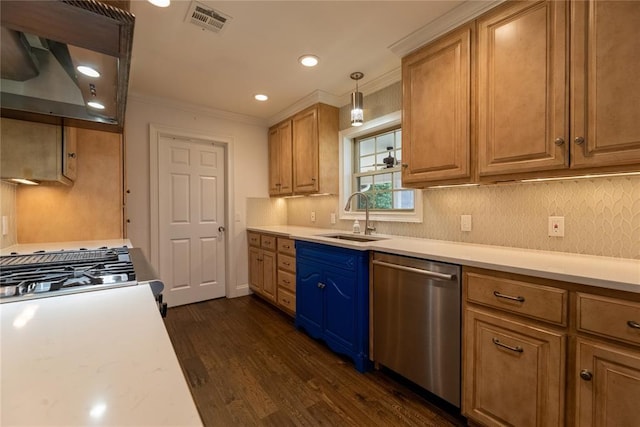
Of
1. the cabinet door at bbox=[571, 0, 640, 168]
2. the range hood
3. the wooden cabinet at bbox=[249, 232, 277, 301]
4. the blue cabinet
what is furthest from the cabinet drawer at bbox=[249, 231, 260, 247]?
the cabinet door at bbox=[571, 0, 640, 168]

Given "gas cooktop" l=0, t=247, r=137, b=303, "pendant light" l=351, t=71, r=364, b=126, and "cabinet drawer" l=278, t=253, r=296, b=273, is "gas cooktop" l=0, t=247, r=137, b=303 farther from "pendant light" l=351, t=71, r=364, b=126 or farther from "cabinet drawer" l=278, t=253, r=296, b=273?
"pendant light" l=351, t=71, r=364, b=126

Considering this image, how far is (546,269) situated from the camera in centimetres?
128

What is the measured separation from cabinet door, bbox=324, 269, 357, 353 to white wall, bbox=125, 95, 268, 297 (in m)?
1.80

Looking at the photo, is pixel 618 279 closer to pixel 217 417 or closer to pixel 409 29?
pixel 409 29

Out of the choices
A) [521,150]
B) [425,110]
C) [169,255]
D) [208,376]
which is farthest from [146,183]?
[521,150]

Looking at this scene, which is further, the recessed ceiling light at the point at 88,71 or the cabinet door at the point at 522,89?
the cabinet door at the point at 522,89

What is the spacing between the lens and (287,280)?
9.89 ft

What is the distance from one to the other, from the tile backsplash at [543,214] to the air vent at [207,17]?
1.91 metres

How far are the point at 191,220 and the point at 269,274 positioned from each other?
1.19 m

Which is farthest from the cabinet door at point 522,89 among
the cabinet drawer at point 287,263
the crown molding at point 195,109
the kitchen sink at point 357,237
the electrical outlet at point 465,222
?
the crown molding at point 195,109

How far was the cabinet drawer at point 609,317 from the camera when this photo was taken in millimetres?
1067

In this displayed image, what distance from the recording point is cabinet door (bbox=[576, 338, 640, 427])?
3.53ft

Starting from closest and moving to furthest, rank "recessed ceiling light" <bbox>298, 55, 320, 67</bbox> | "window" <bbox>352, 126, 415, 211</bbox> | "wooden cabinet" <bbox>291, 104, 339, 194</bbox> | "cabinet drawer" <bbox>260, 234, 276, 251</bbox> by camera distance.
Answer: "recessed ceiling light" <bbox>298, 55, 320, 67</bbox> < "window" <bbox>352, 126, 415, 211</bbox> < "wooden cabinet" <bbox>291, 104, 339, 194</bbox> < "cabinet drawer" <bbox>260, 234, 276, 251</bbox>

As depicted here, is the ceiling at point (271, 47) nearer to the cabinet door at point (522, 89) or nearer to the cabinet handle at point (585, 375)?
the cabinet door at point (522, 89)
